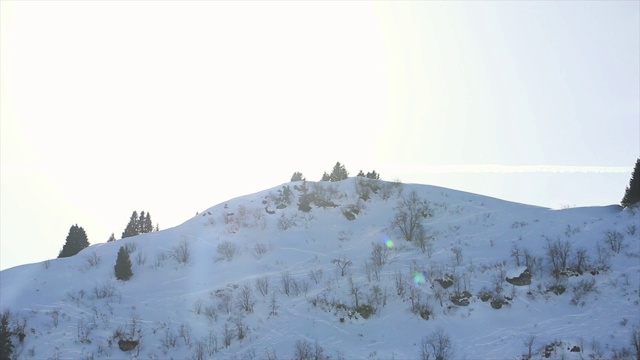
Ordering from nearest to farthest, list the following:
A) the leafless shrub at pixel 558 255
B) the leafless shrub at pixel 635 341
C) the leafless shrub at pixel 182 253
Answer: the leafless shrub at pixel 635 341 < the leafless shrub at pixel 558 255 < the leafless shrub at pixel 182 253

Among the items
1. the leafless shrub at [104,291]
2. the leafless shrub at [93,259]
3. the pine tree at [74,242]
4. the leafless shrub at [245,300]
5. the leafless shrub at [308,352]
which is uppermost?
the pine tree at [74,242]

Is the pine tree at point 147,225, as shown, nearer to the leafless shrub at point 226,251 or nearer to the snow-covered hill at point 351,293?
the snow-covered hill at point 351,293

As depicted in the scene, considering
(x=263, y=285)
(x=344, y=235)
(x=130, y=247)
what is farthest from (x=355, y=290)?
(x=130, y=247)

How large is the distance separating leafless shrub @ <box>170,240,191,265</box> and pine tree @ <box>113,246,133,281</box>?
3094mm

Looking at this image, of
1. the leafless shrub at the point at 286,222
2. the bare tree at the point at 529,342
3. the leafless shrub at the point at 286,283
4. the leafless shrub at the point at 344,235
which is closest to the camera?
the bare tree at the point at 529,342

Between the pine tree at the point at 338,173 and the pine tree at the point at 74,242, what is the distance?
94.3 ft

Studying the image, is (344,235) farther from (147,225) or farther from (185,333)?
(147,225)

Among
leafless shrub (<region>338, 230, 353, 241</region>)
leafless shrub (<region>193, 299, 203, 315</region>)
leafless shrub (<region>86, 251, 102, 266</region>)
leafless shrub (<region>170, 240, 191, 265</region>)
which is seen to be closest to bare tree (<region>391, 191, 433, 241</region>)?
leafless shrub (<region>338, 230, 353, 241</region>)

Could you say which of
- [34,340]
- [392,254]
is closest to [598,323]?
[392,254]

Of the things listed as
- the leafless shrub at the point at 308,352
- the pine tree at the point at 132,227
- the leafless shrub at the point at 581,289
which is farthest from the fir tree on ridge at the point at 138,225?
the leafless shrub at the point at 581,289

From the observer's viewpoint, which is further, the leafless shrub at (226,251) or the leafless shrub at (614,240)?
the leafless shrub at (226,251)

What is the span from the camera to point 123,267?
27.1 m

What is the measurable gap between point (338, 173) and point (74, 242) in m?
30.4

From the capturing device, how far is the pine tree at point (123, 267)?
27.0 meters
